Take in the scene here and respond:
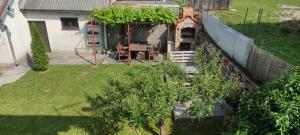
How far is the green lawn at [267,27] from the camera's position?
14.1 metres

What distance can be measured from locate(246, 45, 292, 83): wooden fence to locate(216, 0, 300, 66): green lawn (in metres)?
2.71

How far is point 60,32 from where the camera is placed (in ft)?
62.3

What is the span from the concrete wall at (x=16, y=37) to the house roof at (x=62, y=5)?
0.80m

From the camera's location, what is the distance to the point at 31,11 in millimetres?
18312

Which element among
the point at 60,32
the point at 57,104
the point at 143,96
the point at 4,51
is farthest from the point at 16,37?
the point at 143,96

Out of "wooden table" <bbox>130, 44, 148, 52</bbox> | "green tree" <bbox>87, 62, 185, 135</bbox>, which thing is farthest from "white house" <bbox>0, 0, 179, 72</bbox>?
"green tree" <bbox>87, 62, 185, 135</bbox>

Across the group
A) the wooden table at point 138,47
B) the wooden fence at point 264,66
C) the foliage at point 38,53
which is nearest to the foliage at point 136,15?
the wooden table at point 138,47

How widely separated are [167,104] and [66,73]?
9.78 meters

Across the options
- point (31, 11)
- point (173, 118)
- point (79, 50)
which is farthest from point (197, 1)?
point (173, 118)

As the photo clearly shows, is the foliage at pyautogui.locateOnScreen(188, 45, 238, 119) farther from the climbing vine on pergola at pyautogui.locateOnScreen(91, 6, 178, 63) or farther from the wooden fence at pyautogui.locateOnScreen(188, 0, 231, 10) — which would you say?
the wooden fence at pyautogui.locateOnScreen(188, 0, 231, 10)

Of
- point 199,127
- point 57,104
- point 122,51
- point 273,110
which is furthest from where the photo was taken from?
point 122,51

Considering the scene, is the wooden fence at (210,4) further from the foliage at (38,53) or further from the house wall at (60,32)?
the foliage at (38,53)

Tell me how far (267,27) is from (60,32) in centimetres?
1460

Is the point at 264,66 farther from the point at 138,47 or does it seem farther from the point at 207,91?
the point at 138,47
